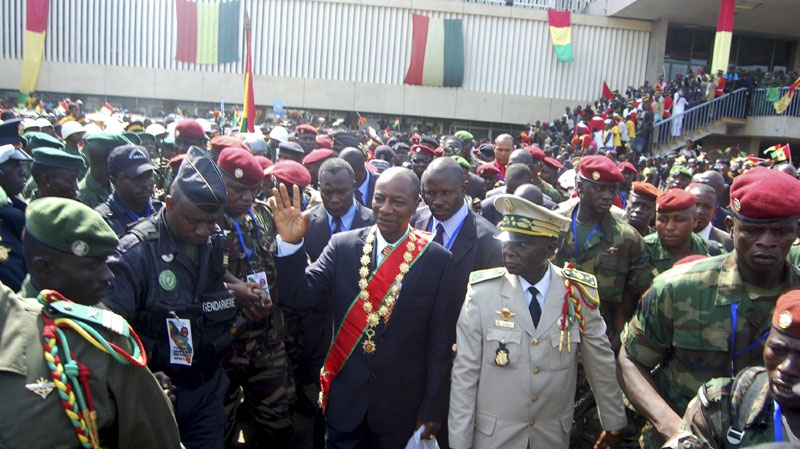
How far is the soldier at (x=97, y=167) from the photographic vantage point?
Answer: 512 centimetres

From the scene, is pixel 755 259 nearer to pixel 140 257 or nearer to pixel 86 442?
pixel 86 442

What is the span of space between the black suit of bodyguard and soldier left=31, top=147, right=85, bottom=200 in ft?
5.57

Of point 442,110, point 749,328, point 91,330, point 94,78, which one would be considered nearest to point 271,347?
point 91,330

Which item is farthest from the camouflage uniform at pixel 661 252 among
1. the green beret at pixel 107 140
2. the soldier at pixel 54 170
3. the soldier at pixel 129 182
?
the green beret at pixel 107 140

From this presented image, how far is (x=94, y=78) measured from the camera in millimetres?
26453

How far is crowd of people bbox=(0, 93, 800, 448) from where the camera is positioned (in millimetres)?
Result: 1996

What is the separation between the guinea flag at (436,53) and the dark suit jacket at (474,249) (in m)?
23.9

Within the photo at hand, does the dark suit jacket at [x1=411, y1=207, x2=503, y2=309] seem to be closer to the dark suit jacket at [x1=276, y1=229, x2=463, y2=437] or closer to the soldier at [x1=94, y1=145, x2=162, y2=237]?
the dark suit jacket at [x1=276, y1=229, x2=463, y2=437]

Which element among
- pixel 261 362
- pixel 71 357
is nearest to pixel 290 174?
pixel 261 362

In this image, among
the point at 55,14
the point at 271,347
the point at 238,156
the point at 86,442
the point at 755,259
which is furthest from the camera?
the point at 55,14

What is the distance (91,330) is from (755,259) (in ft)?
8.30

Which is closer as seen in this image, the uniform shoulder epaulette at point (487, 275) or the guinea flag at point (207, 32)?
the uniform shoulder epaulette at point (487, 275)

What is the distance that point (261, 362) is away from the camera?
13.4 ft

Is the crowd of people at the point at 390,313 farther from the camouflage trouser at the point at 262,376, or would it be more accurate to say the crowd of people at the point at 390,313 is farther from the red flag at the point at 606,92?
the red flag at the point at 606,92
